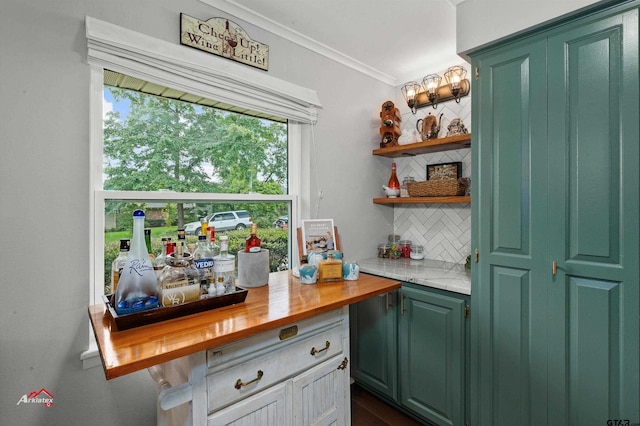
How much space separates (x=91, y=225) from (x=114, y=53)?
79cm

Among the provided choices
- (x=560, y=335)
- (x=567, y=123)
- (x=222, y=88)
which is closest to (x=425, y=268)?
(x=560, y=335)

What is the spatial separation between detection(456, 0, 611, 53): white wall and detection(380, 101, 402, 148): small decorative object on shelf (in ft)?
2.97

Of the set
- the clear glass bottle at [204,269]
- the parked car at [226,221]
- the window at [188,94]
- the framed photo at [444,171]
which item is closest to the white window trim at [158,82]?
the window at [188,94]

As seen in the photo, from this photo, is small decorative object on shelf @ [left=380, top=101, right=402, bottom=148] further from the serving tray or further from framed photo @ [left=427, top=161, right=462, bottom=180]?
the serving tray

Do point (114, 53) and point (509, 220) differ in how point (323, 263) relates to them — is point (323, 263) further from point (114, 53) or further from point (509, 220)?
point (114, 53)

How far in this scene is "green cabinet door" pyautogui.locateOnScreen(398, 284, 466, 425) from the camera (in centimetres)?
180

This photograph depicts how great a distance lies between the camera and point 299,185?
7.43ft

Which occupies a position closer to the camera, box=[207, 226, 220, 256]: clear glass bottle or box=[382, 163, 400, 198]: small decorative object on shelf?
box=[207, 226, 220, 256]: clear glass bottle

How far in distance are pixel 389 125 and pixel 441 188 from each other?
0.71 meters

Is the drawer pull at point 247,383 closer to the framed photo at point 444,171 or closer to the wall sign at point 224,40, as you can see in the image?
the wall sign at point 224,40

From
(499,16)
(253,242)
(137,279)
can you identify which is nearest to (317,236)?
(253,242)

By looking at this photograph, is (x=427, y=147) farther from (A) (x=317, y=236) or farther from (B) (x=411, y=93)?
(A) (x=317, y=236)

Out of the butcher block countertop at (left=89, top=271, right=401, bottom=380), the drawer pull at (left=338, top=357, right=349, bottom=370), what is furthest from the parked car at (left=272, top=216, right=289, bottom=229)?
the drawer pull at (left=338, top=357, right=349, bottom=370)

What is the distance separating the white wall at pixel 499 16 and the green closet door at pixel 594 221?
0.34 feet
